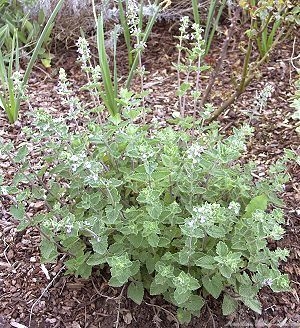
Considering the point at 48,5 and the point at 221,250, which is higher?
the point at 48,5

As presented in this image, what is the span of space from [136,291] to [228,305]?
331 millimetres

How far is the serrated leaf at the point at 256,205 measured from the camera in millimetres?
2072

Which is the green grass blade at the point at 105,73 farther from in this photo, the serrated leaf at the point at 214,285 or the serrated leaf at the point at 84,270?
the serrated leaf at the point at 214,285

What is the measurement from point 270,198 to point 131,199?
1.71ft

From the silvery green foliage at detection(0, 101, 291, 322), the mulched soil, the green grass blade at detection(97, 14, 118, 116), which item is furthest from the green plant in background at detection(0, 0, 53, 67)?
the silvery green foliage at detection(0, 101, 291, 322)

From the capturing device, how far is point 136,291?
2.07 metres

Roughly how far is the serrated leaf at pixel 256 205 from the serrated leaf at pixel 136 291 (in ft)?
1.51

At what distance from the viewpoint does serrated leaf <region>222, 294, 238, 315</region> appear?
203 cm

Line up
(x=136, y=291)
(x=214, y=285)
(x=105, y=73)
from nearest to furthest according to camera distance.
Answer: (x=214, y=285), (x=136, y=291), (x=105, y=73)

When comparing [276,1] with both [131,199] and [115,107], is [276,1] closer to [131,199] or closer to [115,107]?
[115,107]

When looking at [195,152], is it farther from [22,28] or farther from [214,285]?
[22,28]

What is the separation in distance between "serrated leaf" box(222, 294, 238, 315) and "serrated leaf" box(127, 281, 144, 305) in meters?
0.29

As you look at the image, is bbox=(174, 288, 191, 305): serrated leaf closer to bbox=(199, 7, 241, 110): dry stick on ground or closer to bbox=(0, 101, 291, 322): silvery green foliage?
bbox=(0, 101, 291, 322): silvery green foliage

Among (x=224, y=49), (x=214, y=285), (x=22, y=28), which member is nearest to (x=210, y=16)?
(x=224, y=49)
